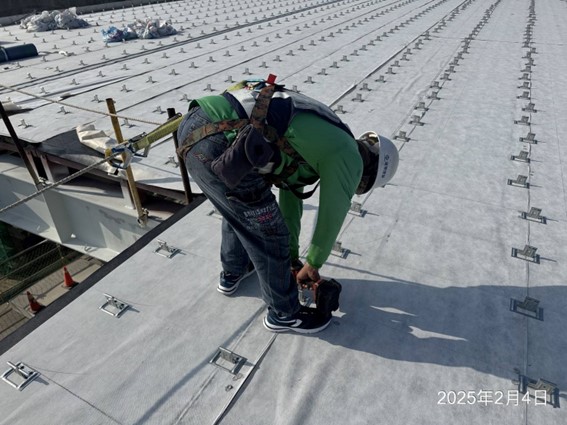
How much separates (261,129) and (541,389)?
211 cm

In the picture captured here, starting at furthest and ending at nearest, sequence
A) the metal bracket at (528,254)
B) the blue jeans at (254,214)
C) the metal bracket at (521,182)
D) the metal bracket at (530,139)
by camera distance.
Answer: the metal bracket at (530,139), the metal bracket at (521,182), the metal bracket at (528,254), the blue jeans at (254,214)

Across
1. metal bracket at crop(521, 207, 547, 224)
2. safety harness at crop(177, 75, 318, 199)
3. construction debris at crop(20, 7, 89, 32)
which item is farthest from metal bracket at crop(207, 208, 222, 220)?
construction debris at crop(20, 7, 89, 32)

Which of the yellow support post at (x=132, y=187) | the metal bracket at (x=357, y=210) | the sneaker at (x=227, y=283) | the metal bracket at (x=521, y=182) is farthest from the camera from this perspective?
the metal bracket at (x=521, y=182)

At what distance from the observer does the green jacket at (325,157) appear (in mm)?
2062

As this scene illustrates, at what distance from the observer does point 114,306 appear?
112 inches

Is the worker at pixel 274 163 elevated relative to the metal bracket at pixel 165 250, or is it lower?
elevated

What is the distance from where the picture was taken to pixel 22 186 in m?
5.73

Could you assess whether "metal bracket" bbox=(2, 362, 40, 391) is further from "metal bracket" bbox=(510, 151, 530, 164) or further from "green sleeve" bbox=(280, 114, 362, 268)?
"metal bracket" bbox=(510, 151, 530, 164)

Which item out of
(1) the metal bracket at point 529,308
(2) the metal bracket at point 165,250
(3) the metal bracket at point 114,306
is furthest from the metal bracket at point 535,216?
(3) the metal bracket at point 114,306

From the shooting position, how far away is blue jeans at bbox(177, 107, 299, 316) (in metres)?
2.20

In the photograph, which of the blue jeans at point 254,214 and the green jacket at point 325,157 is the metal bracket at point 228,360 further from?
the green jacket at point 325,157

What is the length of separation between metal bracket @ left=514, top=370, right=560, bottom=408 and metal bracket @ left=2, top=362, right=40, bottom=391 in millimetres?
2818

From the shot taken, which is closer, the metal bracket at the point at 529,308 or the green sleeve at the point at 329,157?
the green sleeve at the point at 329,157

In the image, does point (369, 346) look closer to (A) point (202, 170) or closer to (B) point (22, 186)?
(A) point (202, 170)
